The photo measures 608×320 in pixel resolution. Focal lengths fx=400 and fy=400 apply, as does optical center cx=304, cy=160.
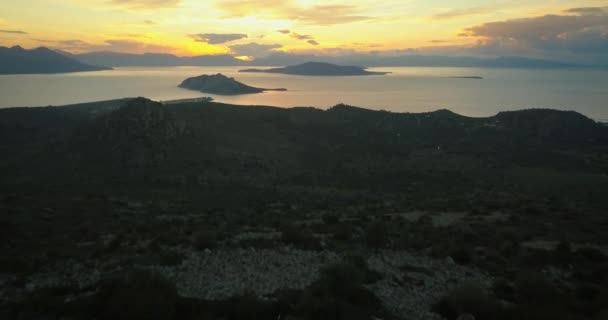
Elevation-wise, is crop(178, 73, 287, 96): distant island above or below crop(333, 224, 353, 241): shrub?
above

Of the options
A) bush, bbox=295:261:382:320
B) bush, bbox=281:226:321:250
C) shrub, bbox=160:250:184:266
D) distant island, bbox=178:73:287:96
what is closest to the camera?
bush, bbox=295:261:382:320

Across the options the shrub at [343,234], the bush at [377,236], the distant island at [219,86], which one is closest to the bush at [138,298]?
the shrub at [343,234]

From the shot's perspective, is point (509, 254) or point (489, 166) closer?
→ point (509, 254)

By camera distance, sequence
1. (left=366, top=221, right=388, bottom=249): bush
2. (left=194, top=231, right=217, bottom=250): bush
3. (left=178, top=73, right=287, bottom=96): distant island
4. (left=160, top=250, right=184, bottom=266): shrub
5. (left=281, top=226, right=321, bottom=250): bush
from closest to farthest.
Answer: (left=160, top=250, right=184, bottom=266): shrub, (left=194, top=231, right=217, bottom=250): bush, (left=281, top=226, right=321, bottom=250): bush, (left=366, top=221, right=388, bottom=249): bush, (left=178, top=73, right=287, bottom=96): distant island

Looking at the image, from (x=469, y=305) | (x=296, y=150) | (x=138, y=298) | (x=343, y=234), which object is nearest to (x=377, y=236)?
(x=343, y=234)

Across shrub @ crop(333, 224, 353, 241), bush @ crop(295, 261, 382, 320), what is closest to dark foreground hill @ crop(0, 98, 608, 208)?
shrub @ crop(333, 224, 353, 241)

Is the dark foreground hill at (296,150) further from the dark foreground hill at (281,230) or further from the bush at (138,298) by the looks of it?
the bush at (138,298)

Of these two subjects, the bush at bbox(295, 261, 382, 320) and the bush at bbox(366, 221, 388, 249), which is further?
the bush at bbox(366, 221, 388, 249)

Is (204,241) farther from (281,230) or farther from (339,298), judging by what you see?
(339,298)

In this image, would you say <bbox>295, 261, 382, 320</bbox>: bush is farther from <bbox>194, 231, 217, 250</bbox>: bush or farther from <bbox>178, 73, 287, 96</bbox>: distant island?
<bbox>178, 73, 287, 96</bbox>: distant island

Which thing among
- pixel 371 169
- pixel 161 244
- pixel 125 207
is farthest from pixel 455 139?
pixel 161 244

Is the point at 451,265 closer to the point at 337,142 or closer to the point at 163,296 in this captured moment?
the point at 163,296
